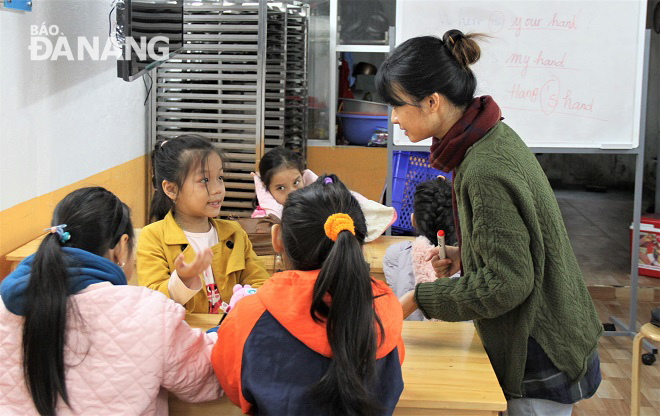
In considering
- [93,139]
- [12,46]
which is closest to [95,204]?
[12,46]

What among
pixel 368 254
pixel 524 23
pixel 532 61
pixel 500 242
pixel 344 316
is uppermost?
pixel 524 23

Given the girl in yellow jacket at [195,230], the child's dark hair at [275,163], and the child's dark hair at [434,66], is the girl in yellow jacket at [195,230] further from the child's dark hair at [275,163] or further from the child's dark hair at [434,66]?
the child's dark hair at [275,163]

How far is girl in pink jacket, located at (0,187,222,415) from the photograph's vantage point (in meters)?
1.44

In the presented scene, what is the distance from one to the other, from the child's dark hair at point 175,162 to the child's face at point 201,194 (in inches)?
0.8

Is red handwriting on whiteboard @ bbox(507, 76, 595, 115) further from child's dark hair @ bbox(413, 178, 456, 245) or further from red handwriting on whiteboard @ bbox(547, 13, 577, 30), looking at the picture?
child's dark hair @ bbox(413, 178, 456, 245)

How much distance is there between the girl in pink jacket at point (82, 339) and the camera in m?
1.44

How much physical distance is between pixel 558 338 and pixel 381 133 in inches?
146

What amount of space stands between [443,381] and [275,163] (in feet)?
6.45

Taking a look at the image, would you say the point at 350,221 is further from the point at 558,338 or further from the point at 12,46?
the point at 12,46

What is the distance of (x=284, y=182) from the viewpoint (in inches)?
135

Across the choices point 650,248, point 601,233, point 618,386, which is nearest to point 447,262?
point 618,386

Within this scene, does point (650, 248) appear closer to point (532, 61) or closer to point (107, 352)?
point (532, 61)

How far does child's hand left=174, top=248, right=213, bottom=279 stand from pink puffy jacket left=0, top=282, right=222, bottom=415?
27 centimetres

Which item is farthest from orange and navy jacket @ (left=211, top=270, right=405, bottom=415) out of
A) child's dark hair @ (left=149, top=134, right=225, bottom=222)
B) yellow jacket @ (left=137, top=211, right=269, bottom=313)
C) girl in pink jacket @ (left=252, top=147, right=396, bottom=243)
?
girl in pink jacket @ (left=252, top=147, right=396, bottom=243)
